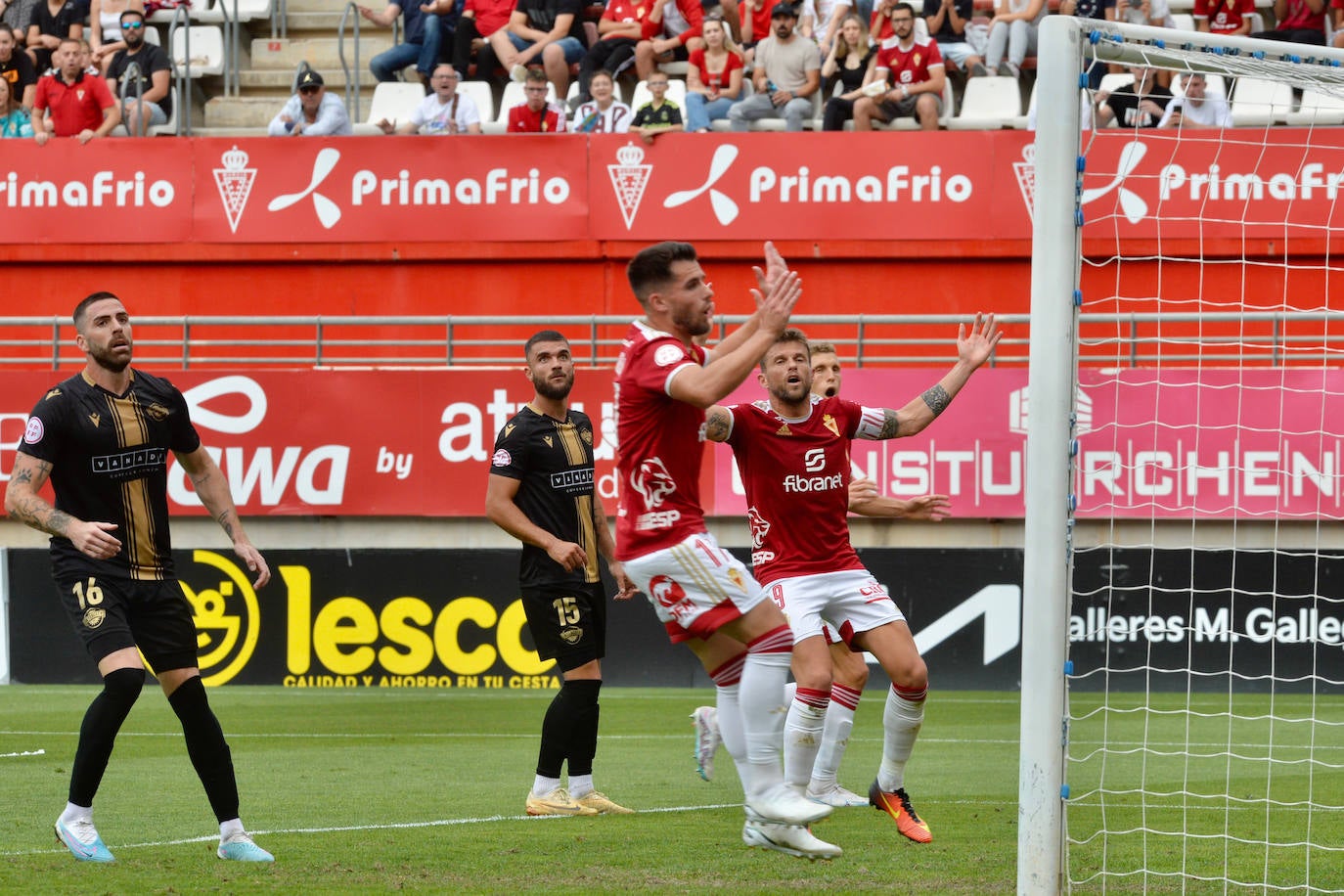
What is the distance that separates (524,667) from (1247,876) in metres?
8.51

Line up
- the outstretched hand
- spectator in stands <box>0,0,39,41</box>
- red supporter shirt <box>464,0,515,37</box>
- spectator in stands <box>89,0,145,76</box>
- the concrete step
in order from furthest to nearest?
the concrete step, spectator in stands <box>0,0,39,41</box>, spectator in stands <box>89,0,145,76</box>, red supporter shirt <box>464,0,515,37</box>, the outstretched hand

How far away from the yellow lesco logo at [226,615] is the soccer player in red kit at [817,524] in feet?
26.6

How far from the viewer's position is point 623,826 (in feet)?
23.6

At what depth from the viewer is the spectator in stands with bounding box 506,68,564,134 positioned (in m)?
17.6

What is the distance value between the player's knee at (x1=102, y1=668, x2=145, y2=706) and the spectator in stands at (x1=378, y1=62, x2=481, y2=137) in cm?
1211

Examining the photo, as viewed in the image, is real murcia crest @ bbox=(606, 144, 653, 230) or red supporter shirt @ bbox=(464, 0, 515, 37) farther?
red supporter shirt @ bbox=(464, 0, 515, 37)

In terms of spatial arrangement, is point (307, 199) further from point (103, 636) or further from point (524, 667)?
point (103, 636)

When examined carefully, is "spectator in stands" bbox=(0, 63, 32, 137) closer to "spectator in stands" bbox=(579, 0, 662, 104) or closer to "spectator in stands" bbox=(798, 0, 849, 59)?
"spectator in stands" bbox=(579, 0, 662, 104)

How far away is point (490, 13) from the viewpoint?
1927 cm

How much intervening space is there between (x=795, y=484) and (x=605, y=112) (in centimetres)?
1118

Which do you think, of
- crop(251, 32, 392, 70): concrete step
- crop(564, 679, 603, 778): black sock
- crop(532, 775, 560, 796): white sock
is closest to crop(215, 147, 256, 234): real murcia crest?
crop(251, 32, 392, 70): concrete step

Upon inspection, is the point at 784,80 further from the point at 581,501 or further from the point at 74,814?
the point at 74,814

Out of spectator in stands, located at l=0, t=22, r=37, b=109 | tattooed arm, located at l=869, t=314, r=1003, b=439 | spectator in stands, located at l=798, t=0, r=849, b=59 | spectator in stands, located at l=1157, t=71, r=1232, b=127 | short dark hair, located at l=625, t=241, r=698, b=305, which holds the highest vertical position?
spectator in stands, located at l=798, t=0, r=849, b=59

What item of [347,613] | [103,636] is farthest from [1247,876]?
[347,613]
